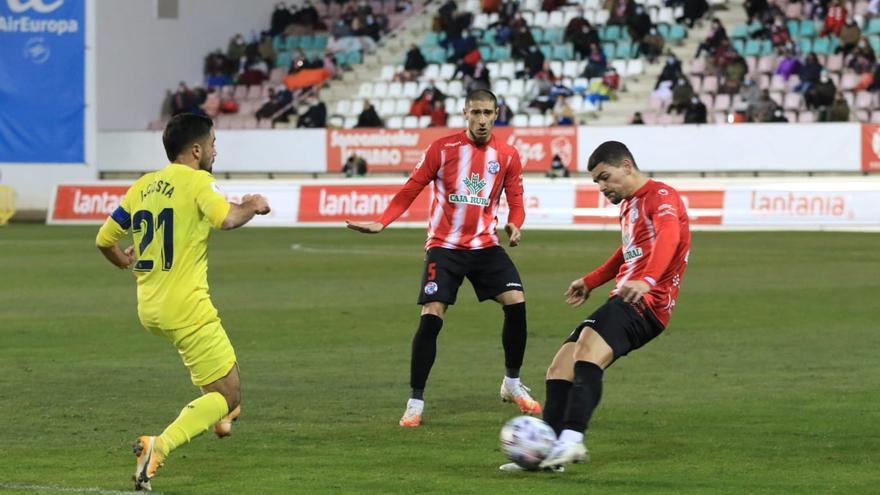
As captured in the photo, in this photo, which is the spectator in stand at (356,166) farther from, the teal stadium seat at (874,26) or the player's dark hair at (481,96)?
the player's dark hair at (481,96)

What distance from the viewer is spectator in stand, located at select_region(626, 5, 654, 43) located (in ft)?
126

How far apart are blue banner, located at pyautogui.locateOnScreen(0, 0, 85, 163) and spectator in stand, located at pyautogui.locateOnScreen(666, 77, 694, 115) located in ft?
46.2

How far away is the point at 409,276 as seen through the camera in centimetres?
2077

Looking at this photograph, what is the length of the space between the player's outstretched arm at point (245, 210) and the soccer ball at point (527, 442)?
1683 mm

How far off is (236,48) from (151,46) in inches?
98.2

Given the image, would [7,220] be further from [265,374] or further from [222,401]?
[222,401]

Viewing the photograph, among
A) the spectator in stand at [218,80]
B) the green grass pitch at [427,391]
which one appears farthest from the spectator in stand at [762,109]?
the spectator in stand at [218,80]

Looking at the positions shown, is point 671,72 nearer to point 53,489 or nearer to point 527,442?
point 527,442

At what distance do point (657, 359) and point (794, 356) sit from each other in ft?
3.69

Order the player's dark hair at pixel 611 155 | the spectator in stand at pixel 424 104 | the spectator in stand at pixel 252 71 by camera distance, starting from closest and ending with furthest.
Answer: the player's dark hair at pixel 611 155, the spectator in stand at pixel 424 104, the spectator in stand at pixel 252 71

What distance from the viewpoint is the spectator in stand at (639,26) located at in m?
38.3

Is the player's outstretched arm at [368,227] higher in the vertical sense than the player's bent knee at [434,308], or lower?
higher

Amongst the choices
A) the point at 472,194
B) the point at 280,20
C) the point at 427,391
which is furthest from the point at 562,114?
the point at 472,194

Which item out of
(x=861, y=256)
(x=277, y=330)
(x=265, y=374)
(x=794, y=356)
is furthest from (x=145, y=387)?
(x=861, y=256)
